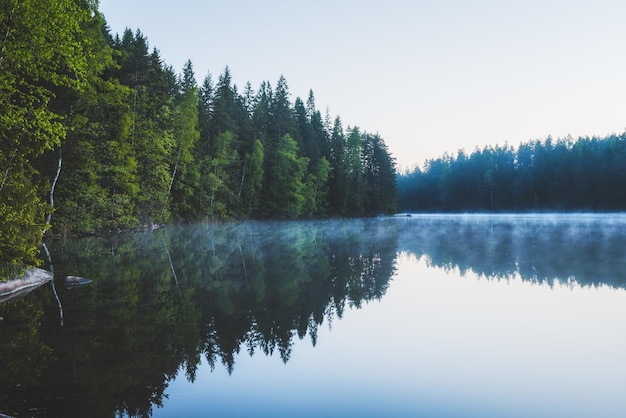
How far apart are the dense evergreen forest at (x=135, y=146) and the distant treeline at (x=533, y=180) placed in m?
53.3

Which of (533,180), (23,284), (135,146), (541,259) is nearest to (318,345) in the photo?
(23,284)

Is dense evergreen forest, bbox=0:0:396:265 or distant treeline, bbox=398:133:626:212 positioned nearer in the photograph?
dense evergreen forest, bbox=0:0:396:265

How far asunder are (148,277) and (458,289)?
41.0ft

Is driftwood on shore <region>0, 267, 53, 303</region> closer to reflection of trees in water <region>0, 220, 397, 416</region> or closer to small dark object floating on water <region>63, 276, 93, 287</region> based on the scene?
reflection of trees in water <region>0, 220, 397, 416</region>

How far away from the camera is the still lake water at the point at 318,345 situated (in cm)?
683

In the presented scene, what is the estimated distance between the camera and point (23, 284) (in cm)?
1552

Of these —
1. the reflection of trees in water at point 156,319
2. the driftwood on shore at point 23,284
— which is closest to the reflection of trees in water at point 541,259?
the reflection of trees in water at point 156,319

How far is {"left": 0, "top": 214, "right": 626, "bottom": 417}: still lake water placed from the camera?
6828 mm

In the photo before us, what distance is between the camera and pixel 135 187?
40.1m

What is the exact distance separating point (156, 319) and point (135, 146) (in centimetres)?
3758

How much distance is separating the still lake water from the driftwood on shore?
617 millimetres

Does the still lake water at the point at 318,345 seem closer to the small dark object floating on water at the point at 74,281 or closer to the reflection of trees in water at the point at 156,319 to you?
the reflection of trees in water at the point at 156,319

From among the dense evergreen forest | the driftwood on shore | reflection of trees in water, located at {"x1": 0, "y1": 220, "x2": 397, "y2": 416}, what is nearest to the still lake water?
reflection of trees in water, located at {"x1": 0, "y1": 220, "x2": 397, "y2": 416}

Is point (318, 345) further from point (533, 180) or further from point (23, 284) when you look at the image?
point (533, 180)
